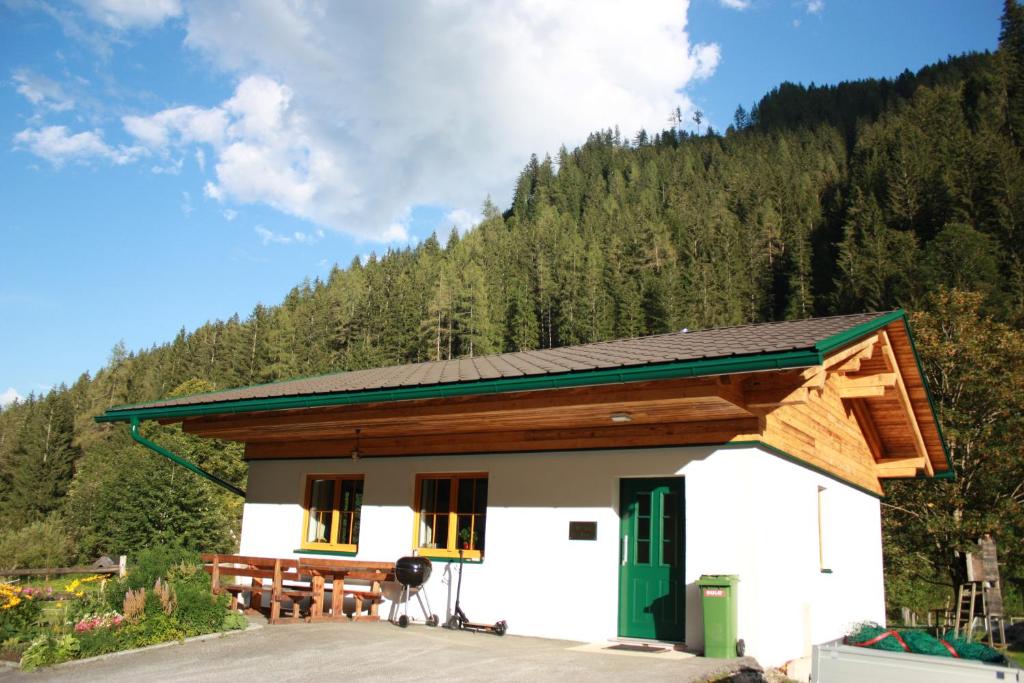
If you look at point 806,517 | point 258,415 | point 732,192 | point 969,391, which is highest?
point 732,192

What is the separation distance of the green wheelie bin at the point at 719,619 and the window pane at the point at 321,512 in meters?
6.72

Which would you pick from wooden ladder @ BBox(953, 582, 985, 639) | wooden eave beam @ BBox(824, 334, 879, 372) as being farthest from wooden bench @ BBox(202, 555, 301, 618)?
wooden ladder @ BBox(953, 582, 985, 639)

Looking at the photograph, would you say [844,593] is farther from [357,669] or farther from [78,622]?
[78,622]

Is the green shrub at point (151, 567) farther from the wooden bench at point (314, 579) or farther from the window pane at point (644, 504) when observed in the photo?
the window pane at point (644, 504)

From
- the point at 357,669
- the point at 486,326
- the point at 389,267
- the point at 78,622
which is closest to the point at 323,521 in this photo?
the point at 78,622

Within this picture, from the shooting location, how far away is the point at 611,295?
6831 centimetres

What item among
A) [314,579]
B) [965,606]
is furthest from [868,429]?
[965,606]

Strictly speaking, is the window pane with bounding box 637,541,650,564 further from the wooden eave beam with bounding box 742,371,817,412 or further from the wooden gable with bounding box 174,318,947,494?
the wooden eave beam with bounding box 742,371,817,412

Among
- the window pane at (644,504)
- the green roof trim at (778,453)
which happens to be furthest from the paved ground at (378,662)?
the green roof trim at (778,453)

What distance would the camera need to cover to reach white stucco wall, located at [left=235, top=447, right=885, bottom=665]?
8961 millimetres

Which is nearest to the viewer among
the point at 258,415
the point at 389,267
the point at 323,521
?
the point at 258,415

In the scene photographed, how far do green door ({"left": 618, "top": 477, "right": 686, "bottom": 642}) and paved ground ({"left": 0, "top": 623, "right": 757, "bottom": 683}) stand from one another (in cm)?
75

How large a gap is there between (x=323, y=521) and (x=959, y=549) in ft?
64.4

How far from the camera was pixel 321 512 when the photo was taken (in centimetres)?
1320
